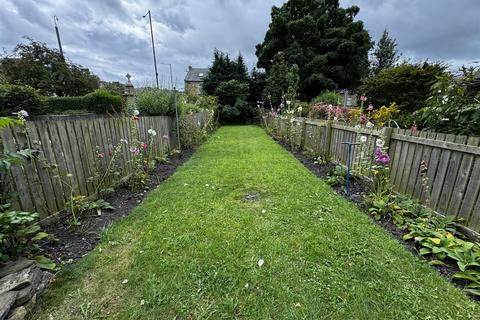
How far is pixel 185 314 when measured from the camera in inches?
58.7

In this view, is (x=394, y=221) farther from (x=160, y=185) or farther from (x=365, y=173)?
(x=160, y=185)

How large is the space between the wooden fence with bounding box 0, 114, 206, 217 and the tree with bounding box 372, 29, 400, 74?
105ft

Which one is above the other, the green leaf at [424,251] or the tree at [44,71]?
the tree at [44,71]

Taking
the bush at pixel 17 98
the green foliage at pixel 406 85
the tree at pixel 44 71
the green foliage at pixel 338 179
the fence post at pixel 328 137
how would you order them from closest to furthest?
the green foliage at pixel 338 179, the fence post at pixel 328 137, the bush at pixel 17 98, the green foliage at pixel 406 85, the tree at pixel 44 71

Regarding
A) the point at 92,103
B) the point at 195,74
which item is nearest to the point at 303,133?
the point at 92,103

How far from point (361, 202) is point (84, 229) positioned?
12.5ft

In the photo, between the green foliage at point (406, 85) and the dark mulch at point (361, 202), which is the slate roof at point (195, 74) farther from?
the dark mulch at point (361, 202)

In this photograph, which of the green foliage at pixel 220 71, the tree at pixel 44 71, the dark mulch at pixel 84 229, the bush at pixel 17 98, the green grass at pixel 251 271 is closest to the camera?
the green grass at pixel 251 271

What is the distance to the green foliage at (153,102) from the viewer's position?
5941mm

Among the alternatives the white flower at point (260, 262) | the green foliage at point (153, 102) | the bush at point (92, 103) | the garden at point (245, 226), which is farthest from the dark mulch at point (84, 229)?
the bush at point (92, 103)

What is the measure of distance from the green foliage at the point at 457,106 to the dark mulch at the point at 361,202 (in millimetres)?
1357

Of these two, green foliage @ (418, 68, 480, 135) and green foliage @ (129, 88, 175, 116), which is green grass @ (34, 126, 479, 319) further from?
green foliage @ (129, 88, 175, 116)

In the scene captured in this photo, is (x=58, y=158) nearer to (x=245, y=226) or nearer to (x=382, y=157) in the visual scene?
(x=245, y=226)

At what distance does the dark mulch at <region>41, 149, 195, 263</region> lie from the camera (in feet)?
6.85
